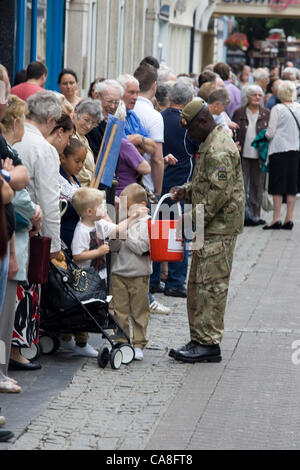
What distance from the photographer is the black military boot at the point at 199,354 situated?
8.33 metres

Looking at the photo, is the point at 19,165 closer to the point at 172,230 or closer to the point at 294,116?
the point at 172,230

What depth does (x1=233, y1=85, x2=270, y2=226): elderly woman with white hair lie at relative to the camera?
16.1 meters

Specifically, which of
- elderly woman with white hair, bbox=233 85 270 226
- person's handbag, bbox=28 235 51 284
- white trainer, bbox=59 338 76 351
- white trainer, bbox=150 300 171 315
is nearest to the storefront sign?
elderly woman with white hair, bbox=233 85 270 226

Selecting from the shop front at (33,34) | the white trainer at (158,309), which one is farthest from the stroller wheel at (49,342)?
the shop front at (33,34)

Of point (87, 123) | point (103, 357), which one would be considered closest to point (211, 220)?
point (103, 357)

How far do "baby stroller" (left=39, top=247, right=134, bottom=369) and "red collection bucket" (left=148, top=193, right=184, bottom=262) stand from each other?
45 centimetres

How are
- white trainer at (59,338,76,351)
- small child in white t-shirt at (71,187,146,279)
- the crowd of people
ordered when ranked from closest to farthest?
the crowd of people < small child in white t-shirt at (71,187,146,279) < white trainer at (59,338,76,351)

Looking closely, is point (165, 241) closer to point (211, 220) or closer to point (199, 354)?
point (211, 220)

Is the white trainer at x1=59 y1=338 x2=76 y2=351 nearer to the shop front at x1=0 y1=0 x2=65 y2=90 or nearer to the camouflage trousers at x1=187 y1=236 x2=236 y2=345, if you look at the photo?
the camouflage trousers at x1=187 y1=236 x2=236 y2=345

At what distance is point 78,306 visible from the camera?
780cm

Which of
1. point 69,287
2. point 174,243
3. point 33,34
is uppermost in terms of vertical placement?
point 33,34

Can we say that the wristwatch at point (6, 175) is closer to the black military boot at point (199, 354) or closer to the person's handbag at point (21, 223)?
Result: the person's handbag at point (21, 223)

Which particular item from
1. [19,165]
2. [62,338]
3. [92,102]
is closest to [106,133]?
[92,102]

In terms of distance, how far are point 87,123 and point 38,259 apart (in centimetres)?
196
